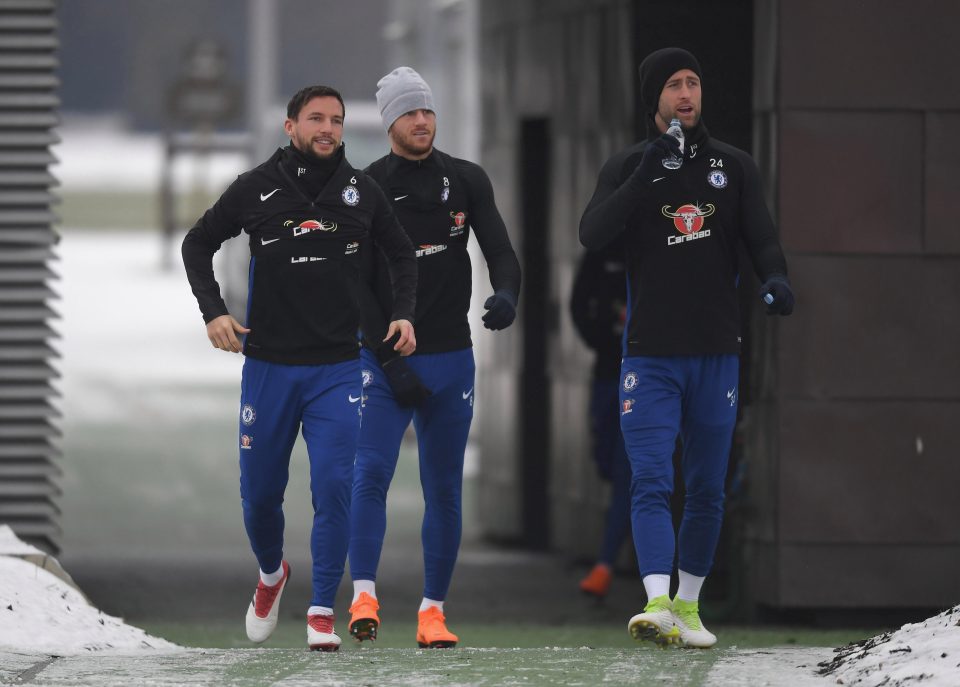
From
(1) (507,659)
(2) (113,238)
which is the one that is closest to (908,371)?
(1) (507,659)

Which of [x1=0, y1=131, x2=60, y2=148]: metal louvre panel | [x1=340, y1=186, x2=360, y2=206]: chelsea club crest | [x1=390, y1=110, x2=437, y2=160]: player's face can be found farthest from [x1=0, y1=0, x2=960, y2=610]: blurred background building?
[x1=340, y1=186, x2=360, y2=206]: chelsea club crest

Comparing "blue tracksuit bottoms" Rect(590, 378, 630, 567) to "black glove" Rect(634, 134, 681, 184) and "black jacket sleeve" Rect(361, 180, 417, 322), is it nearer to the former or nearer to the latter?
"black jacket sleeve" Rect(361, 180, 417, 322)

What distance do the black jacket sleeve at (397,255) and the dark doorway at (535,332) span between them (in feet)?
20.1

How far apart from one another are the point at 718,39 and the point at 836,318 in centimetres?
163

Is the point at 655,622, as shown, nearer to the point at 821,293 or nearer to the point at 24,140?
the point at 821,293

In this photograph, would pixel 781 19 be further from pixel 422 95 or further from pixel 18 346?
pixel 18 346

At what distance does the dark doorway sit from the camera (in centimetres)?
1456

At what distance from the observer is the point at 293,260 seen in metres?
8.17

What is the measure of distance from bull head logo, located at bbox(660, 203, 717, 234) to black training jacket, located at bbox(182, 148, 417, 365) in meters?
1.02

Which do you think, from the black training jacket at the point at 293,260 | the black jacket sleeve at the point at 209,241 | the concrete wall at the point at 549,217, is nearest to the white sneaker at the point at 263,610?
the black training jacket at the point at 293,260

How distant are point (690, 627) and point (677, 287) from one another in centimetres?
123

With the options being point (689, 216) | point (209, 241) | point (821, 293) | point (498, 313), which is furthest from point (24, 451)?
point (689, 216)

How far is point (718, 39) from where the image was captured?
1122 cm

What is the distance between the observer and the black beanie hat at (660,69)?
8.12 m
